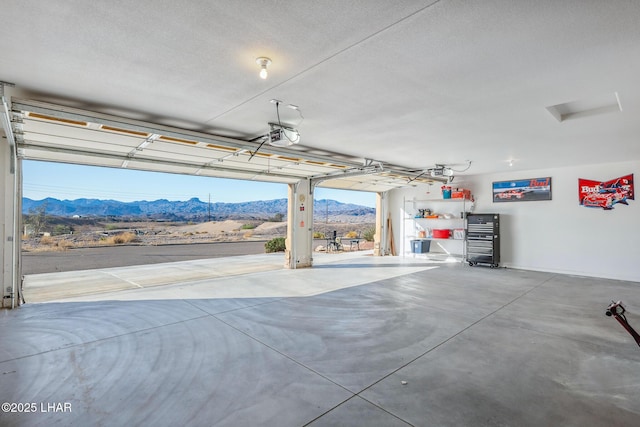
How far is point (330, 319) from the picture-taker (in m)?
4.18

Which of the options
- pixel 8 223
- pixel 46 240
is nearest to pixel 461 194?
pixel 8 223

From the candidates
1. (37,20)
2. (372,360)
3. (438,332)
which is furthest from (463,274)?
(37,20)

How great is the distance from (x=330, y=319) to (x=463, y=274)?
4935mm

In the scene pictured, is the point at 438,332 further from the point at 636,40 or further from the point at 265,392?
the point at 636,40

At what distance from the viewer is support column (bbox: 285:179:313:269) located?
8.56m

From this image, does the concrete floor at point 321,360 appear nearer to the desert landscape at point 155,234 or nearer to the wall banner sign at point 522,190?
the wall banner sign at point 522,190

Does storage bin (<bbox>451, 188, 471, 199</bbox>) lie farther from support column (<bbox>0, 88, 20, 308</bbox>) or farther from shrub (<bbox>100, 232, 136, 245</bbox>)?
shrub (<bbox>100, 232, 136, 245</bbox>)

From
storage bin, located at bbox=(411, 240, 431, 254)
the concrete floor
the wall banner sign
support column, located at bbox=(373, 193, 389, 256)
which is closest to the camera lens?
the concrete floor

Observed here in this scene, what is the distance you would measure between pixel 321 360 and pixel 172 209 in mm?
34814

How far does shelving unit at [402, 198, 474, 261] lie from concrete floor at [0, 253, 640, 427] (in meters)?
4.48

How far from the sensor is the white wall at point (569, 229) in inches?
272

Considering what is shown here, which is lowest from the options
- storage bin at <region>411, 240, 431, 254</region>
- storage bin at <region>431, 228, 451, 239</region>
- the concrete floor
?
the concrete floor

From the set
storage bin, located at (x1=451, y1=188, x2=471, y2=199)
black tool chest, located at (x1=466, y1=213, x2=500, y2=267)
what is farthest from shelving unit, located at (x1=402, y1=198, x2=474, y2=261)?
black tool chest, located at (x1=466, y1=213, x2=500, y2=267)

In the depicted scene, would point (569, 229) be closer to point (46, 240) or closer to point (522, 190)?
point (522, 190)
